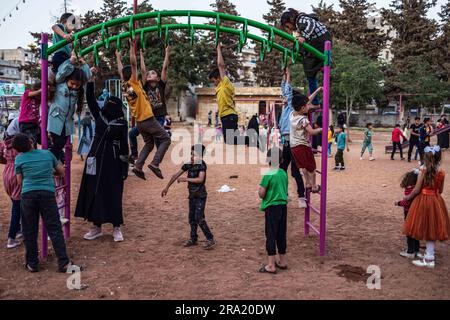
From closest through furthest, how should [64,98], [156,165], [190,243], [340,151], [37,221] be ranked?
[37,221] < [64,98] < [156,165] < [190,243] < [340,151]

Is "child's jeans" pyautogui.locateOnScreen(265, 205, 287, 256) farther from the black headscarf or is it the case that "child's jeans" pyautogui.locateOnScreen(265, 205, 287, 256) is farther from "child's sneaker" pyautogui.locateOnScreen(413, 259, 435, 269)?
the black headscarf

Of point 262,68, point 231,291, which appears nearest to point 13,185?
point 231,291

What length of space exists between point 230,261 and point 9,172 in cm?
329

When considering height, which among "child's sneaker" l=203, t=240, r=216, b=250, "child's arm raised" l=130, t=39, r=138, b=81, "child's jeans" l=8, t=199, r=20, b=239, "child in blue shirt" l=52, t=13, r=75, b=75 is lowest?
"child's sneaker" l=203, t=240, r=216, b=250

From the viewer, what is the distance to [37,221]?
16.7ft

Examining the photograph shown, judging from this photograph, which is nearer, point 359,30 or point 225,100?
point 225,100

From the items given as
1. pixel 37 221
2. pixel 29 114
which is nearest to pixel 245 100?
pixel 29 114

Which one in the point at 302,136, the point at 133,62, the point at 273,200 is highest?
the point at 133,62

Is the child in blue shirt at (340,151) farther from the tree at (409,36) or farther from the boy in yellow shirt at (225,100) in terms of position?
the tree at (409,36)

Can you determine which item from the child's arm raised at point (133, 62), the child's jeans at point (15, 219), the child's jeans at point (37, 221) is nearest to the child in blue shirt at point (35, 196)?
the child's jeans at point (37, 221)

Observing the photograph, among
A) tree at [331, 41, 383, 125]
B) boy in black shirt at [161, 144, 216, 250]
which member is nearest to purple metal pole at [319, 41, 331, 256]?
boy in black shirt at [161, 144, 216, 250]

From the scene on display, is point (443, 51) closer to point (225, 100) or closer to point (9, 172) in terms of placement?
point (225, 100)

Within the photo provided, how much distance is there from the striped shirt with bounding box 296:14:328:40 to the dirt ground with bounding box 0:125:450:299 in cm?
305

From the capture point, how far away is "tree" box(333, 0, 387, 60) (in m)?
47.9
